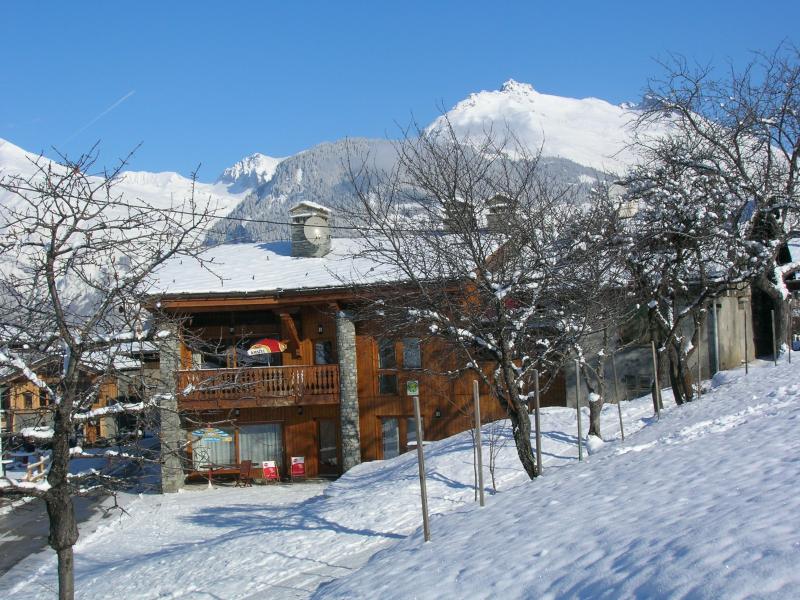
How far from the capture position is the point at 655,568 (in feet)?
18.3

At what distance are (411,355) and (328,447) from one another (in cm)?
422

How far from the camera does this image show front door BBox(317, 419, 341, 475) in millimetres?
26297

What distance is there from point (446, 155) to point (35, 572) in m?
11.8

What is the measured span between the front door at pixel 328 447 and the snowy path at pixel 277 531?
97.5 inches

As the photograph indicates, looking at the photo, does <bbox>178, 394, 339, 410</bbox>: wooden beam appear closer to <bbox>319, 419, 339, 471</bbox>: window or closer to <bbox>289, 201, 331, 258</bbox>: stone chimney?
<bbox>319, 419, 339, 471</bbox>: window

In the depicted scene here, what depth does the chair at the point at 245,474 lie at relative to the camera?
82.7ft

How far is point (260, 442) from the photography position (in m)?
26.5

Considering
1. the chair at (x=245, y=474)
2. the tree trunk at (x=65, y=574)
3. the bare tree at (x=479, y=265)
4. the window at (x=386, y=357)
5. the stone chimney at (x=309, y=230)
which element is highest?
the stone chimney at (x=309, y=230)

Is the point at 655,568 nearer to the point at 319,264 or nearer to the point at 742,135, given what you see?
the point at 742,135

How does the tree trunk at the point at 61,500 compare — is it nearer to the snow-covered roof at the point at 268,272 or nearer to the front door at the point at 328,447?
the snow-covered roof at the point at 268,272

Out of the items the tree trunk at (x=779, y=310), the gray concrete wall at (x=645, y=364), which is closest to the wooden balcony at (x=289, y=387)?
the gray concrete wall at (x=645, y=364)

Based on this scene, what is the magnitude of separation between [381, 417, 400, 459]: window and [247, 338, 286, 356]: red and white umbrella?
4195 millimetres

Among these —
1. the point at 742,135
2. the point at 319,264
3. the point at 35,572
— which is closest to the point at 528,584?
the point at 35,572

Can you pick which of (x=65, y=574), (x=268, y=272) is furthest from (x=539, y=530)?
(x=268, y=272)
